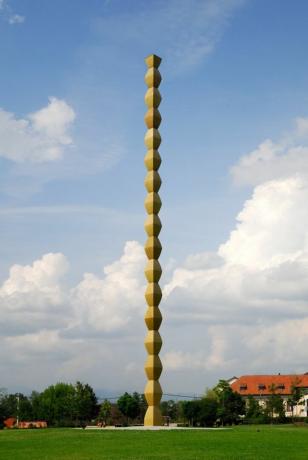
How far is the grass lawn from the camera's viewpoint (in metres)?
16.6

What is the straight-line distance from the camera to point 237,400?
202ft

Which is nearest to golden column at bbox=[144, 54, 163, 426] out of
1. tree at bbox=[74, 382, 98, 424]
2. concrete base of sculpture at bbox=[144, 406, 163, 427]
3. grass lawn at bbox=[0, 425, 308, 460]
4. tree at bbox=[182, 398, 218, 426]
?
concrete base of sculpture at bbox=[144, 406, 163, 427]

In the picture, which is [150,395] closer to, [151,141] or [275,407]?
[151,141]

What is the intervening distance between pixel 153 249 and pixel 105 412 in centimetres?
3294

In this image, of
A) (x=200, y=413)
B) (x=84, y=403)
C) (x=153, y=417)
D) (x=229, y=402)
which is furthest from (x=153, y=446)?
(x=229, y=402)

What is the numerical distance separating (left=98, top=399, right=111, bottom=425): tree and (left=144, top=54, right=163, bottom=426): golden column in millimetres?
28445

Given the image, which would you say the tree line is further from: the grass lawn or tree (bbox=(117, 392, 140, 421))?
the grass lawn

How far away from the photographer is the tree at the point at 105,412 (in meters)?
58.0

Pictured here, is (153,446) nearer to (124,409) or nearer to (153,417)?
(153,417)

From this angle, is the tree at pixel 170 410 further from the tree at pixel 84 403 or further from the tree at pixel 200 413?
the tree at pixel 200 413

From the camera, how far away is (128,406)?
5731 cm

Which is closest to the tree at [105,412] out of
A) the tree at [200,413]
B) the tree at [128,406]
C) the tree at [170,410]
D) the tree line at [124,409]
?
the tree line at [124,409]

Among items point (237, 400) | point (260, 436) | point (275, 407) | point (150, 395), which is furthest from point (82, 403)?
point (260, 436)

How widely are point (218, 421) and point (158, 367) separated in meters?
24.9
